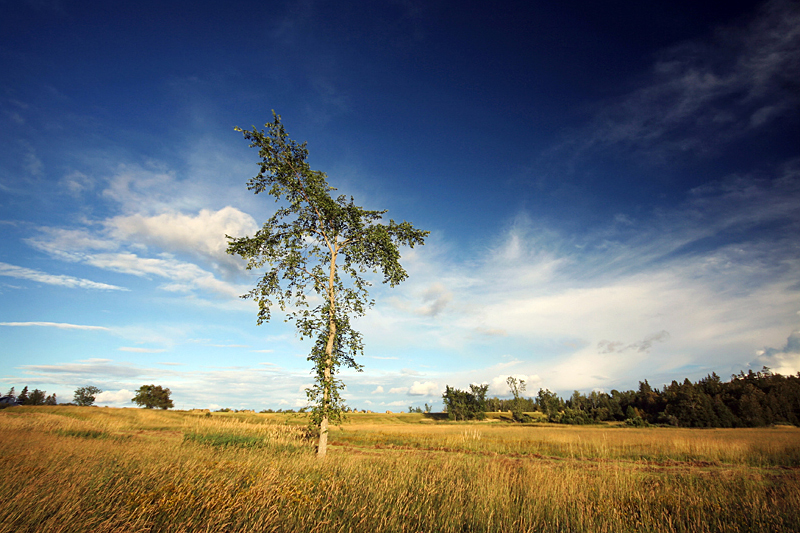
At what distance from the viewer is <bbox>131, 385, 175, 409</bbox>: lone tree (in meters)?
81.2

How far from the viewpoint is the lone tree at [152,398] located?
266ft

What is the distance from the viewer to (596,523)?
584 cm

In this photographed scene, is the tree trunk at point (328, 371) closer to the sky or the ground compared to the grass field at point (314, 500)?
closer to the sky

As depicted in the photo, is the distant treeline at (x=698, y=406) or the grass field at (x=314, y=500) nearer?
the grass field at (x=314, y=500)

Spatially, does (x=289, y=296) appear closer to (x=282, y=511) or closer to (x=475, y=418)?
(x=282, y=511)

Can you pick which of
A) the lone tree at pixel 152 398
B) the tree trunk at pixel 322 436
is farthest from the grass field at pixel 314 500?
the lone tree at pixel 152 398

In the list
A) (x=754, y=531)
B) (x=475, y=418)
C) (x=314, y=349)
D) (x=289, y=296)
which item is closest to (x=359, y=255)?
(x=289, y=296)

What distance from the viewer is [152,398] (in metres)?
82.4

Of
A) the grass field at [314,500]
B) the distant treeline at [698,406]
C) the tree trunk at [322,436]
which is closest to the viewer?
the grass field at [314,500]

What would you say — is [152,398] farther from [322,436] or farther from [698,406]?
[698,406]

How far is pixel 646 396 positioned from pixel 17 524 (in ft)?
452

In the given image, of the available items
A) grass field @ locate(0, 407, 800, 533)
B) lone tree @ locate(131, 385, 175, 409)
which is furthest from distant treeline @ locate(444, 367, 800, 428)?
grass field @ locate(0, 407, 800, 533)

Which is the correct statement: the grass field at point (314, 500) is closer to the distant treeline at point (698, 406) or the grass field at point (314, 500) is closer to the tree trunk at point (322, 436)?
the tree trunk at point (322, 436)

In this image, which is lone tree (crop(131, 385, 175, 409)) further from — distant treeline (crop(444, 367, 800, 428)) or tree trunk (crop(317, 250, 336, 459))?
tree trunk (crop(317, 250, 336, 459))
